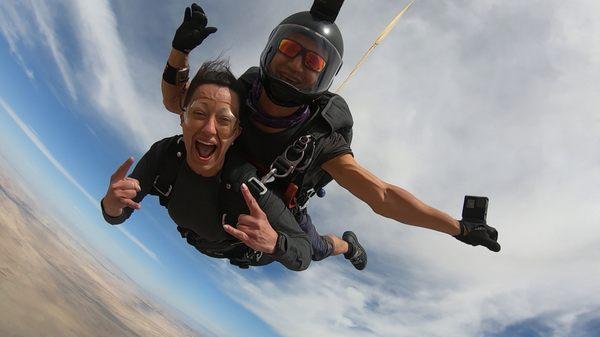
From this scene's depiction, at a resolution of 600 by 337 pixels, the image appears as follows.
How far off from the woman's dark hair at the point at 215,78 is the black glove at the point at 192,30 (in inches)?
8.3

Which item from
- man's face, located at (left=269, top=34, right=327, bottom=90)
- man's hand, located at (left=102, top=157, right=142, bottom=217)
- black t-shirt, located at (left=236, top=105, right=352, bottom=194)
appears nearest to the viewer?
man's hand, located at (left=102, top=157, right=142, bottom=217)

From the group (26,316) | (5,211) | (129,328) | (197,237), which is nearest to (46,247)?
(5,211)

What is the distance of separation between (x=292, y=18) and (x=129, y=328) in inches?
7093

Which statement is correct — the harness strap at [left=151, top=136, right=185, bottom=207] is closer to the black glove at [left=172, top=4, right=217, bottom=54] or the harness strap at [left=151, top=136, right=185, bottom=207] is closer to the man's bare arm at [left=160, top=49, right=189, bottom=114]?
the man's bare arm at [left=160, top=49, right=189, bottom=114]

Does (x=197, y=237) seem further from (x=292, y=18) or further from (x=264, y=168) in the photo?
(x=292, y=18)

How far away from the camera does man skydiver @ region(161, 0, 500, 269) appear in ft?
10.1

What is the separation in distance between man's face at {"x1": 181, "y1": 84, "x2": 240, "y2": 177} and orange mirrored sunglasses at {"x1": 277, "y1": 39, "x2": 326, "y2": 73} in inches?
24.5

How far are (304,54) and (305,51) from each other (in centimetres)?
3

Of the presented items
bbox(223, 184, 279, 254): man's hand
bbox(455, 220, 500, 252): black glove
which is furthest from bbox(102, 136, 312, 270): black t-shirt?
bbox(455, 220, 500, 252): black glove

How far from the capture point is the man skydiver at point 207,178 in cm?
288

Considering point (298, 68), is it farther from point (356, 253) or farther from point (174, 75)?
point (356, 253)

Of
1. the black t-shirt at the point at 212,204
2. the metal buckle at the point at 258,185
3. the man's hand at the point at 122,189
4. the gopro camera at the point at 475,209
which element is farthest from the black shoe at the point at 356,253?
the man's hand at the point at 122,189

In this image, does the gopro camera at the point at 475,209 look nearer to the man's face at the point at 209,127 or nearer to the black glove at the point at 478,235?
the black glove at the point at 478,235

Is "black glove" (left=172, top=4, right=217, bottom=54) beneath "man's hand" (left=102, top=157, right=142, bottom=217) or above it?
above
